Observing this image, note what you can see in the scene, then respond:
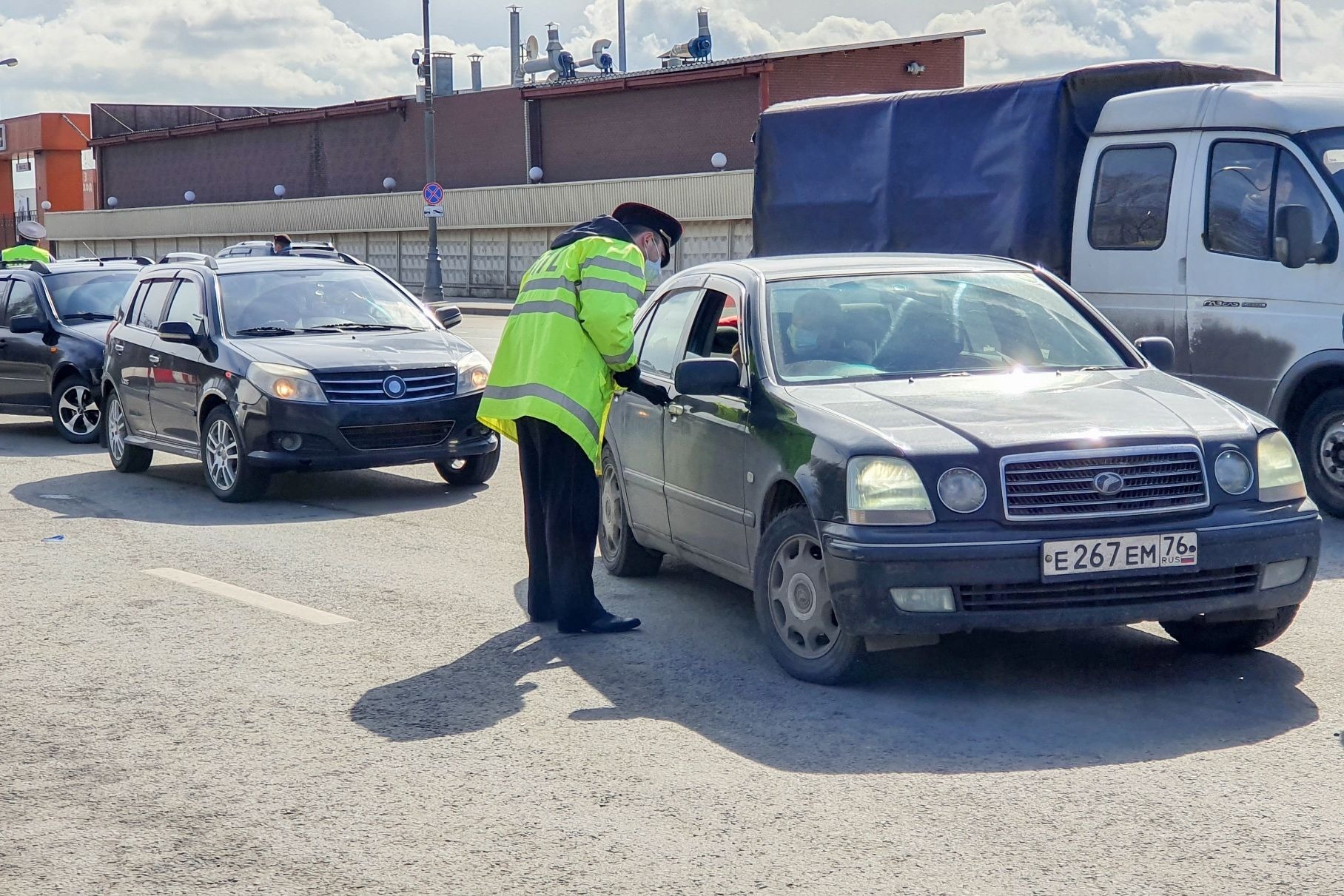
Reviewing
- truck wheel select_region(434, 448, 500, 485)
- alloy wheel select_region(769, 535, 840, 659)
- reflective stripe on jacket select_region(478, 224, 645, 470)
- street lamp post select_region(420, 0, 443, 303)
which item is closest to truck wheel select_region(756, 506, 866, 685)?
alloy wheel select_region(769, 535, 840, 659)

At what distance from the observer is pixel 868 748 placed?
5246 mm

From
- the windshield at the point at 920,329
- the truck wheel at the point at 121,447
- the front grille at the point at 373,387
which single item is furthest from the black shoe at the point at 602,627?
the truck wheel at the point at 121,447

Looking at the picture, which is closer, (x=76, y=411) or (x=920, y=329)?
(x=920, y=329)

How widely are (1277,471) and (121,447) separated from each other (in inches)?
372

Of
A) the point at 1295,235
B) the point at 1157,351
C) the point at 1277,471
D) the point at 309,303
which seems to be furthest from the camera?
the point at 309,303

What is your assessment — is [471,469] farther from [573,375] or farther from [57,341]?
[57,341]

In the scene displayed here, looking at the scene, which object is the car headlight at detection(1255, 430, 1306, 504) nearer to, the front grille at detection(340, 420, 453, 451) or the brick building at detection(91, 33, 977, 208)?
the front grille at detection(340, 420, 453, 451)

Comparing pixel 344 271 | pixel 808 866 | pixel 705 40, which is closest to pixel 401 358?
pixel 344 271

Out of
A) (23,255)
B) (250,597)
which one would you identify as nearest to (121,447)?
(250,597)

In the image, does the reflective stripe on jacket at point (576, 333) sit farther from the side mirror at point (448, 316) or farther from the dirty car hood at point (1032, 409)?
the side mirror at point (448, 316)

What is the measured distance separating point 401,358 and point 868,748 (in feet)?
22.0

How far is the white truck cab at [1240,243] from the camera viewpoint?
962cm

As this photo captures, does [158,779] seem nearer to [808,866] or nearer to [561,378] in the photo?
[808,866]

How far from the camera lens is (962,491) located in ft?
18.6
